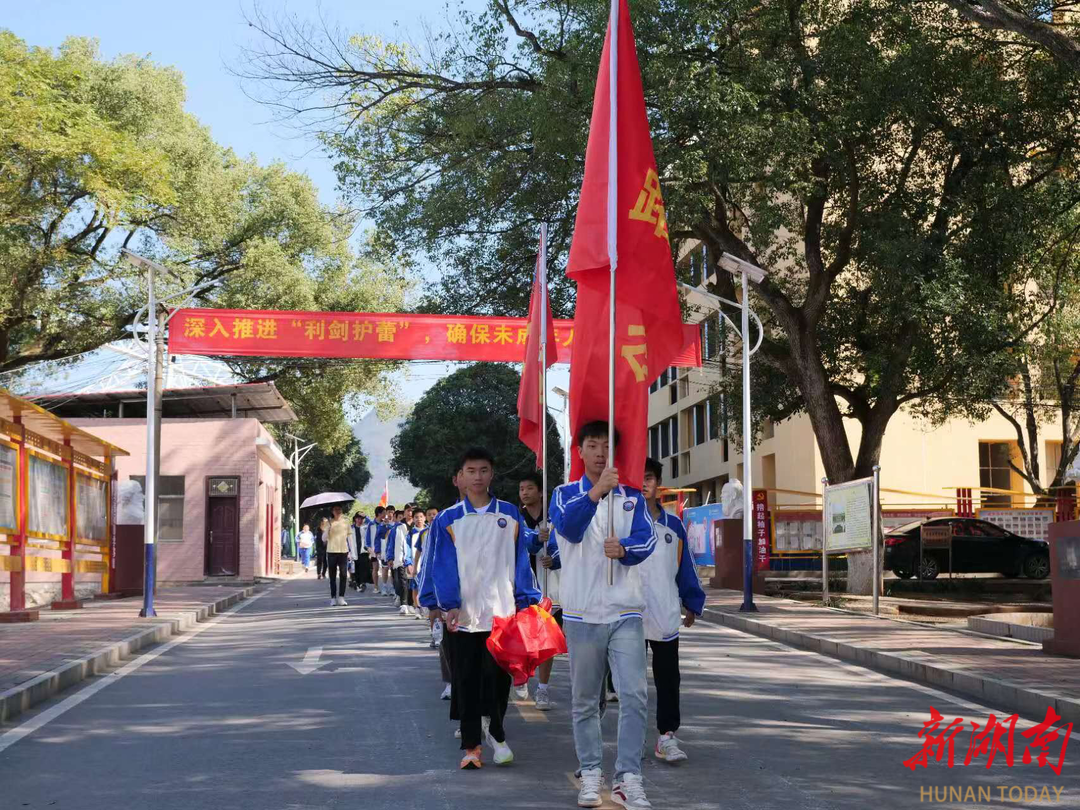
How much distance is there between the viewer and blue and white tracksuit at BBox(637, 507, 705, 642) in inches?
280

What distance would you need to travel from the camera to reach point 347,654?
44.3 feet

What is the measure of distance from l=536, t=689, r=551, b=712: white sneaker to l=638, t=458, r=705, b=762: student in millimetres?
1920

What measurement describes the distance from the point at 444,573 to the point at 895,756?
111 inches

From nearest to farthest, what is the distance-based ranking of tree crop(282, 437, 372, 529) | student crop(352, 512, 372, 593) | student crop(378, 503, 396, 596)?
student crop(378, 503, 396, 596), student crop(352, 512, 372, 593), tree crop(282, 437, 372, 529)

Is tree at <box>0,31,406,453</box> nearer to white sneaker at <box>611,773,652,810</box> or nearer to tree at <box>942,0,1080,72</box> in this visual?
tree at <box>942,0,1080,72</box>

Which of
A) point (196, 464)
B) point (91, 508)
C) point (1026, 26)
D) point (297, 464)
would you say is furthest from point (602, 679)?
point (297, 464)

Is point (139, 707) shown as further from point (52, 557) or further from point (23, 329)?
point (23, 329)

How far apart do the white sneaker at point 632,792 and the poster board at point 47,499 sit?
54.0ft

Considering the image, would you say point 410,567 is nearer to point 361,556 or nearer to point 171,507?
point 361,556

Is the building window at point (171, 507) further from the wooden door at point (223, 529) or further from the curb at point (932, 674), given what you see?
the curb at point (932, 674)

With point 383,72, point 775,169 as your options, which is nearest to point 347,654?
point 775,169

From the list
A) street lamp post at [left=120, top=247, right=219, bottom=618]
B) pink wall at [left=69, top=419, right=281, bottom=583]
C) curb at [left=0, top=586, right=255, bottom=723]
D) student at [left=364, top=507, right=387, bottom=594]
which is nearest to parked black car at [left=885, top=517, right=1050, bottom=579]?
student at [left=364, top=507, right=387, bottom=594]

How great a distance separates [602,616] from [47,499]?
58.0ft

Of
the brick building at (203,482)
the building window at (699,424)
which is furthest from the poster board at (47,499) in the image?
the building window at (699,424)
